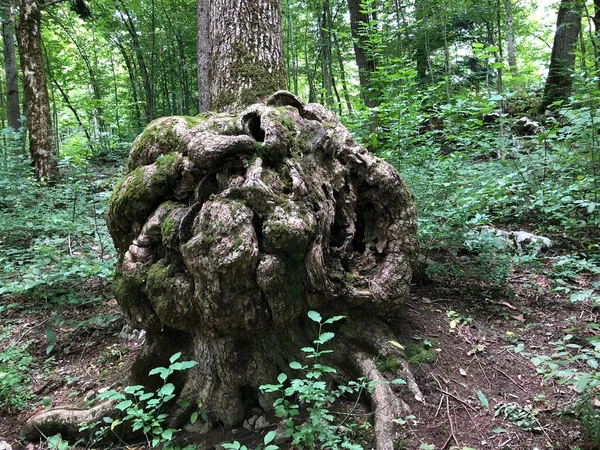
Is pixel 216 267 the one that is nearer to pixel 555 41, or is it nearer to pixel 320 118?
pixel 320 118

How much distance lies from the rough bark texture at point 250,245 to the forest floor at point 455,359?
0.50 metres

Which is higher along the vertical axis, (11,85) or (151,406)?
(11,85)

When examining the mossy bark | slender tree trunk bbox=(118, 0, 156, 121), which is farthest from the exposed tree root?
slender tree trunk bbox=(118, 0, 156, 121)

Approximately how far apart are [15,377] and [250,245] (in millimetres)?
2761

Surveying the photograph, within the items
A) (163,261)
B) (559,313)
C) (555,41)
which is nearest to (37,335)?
(163,261)

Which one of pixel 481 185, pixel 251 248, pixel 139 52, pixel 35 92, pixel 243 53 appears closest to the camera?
pixel 251 248

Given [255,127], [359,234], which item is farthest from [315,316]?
[255,127]

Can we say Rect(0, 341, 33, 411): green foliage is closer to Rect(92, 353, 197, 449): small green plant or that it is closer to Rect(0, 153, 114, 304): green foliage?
Rect(0, 153, 114, 304): green foliage

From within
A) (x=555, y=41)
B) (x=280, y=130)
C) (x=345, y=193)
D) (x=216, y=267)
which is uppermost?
(x=555, y=41)

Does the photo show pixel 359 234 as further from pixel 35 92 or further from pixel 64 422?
pixel 35 92

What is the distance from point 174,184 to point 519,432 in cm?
302

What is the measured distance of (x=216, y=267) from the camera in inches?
96.4

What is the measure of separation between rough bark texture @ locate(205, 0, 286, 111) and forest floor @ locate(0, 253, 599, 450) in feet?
8.73

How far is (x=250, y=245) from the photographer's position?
8.17ft
